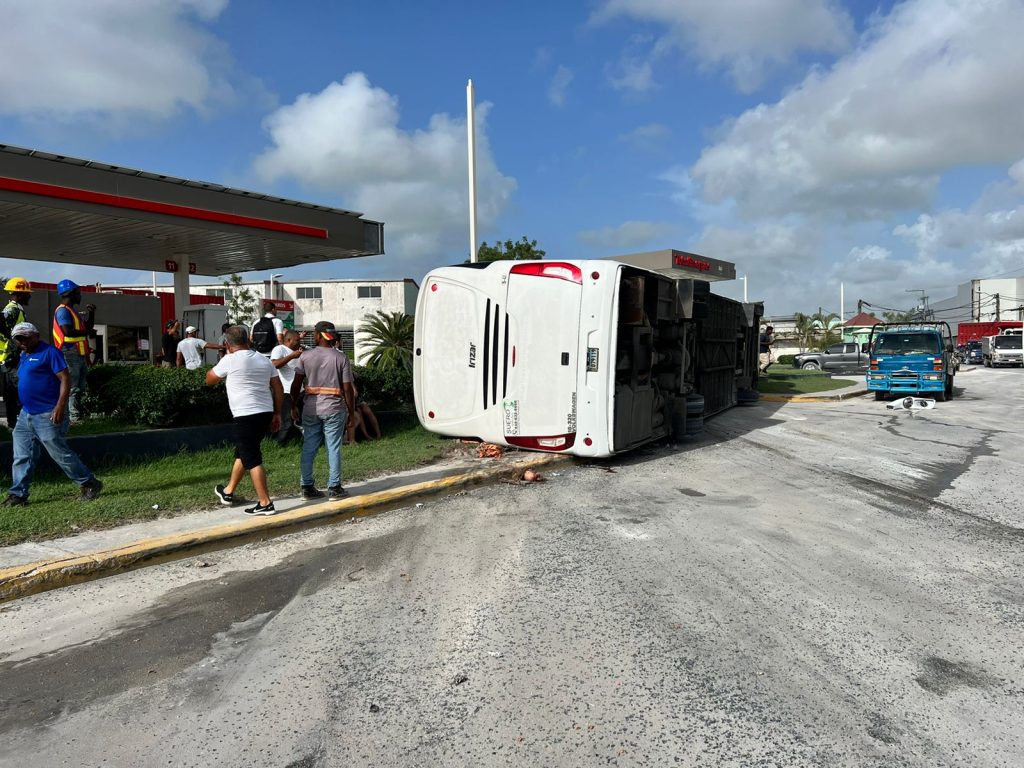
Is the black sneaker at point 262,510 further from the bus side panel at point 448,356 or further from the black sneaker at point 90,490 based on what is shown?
the bus side panel at point 448,356

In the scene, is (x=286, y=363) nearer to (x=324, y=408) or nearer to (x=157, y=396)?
(x=157, y=396)

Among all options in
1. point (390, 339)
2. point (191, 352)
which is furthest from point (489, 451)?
point (390, 339)

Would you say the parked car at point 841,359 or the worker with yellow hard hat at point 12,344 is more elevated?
the worker with yellow hard hat at point 12,344

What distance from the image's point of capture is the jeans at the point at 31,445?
251 inches

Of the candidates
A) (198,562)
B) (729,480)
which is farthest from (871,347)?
(198,562)

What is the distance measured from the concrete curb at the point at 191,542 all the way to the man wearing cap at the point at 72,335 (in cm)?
350

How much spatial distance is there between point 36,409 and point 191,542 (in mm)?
2129

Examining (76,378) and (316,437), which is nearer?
(316,437)

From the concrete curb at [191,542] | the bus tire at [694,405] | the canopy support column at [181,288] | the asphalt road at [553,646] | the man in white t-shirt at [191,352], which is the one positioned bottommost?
the asphalt road at [553,646]

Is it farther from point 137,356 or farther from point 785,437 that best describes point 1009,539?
point 137,356

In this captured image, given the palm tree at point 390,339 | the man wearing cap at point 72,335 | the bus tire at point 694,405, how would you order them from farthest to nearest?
the palm tree at point 390,339, the bus tire at point 694,405, the man wearing cap at point 72,335

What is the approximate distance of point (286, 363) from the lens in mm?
9133

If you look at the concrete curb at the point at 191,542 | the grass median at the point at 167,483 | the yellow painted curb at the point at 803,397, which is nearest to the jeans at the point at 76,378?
the grass median at the point at 167,483

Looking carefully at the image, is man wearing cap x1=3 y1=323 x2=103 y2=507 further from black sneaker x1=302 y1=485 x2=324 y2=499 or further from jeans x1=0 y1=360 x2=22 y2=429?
black sneaker x1=302 y1=485 x2=324 y2=499
